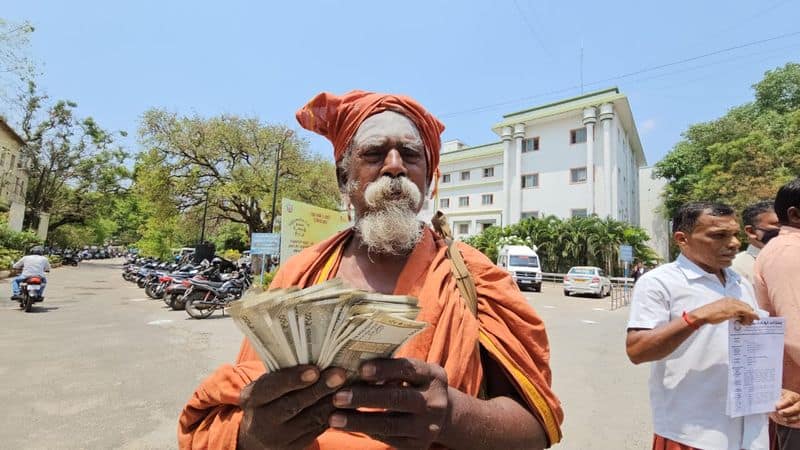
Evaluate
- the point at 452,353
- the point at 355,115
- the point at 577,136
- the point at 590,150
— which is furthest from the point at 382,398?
the point at 577,136

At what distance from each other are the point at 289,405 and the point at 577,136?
104 ft

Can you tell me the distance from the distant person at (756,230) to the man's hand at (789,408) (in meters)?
1.23

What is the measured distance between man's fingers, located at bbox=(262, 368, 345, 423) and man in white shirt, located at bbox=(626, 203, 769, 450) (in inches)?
71.3

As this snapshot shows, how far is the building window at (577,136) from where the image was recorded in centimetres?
2886

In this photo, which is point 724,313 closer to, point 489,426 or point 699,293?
point 699,293

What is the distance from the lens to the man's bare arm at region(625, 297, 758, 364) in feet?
5.90

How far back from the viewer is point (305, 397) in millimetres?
843

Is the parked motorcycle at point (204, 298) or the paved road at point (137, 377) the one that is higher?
the parked motorcycle at point (204, 298)

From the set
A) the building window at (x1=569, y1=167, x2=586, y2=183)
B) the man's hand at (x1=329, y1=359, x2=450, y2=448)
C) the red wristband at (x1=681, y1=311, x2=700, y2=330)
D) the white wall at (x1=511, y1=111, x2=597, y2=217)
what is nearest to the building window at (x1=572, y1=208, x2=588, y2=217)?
the white wall at (x1=511, y1=111, x2=597, y2=217)

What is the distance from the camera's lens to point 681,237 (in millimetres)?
2422

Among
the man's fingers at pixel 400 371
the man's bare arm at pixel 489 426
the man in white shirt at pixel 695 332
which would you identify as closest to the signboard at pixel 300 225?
the man in white shirt at pixel 695 332

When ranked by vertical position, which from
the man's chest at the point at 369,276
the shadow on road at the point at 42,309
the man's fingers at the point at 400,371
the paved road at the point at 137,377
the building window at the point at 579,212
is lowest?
the shadow on road at the point at 42,309

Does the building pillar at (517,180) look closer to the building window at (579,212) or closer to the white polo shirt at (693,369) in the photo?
the building window at (579,212)

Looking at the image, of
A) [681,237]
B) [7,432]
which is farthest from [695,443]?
[7,432]
